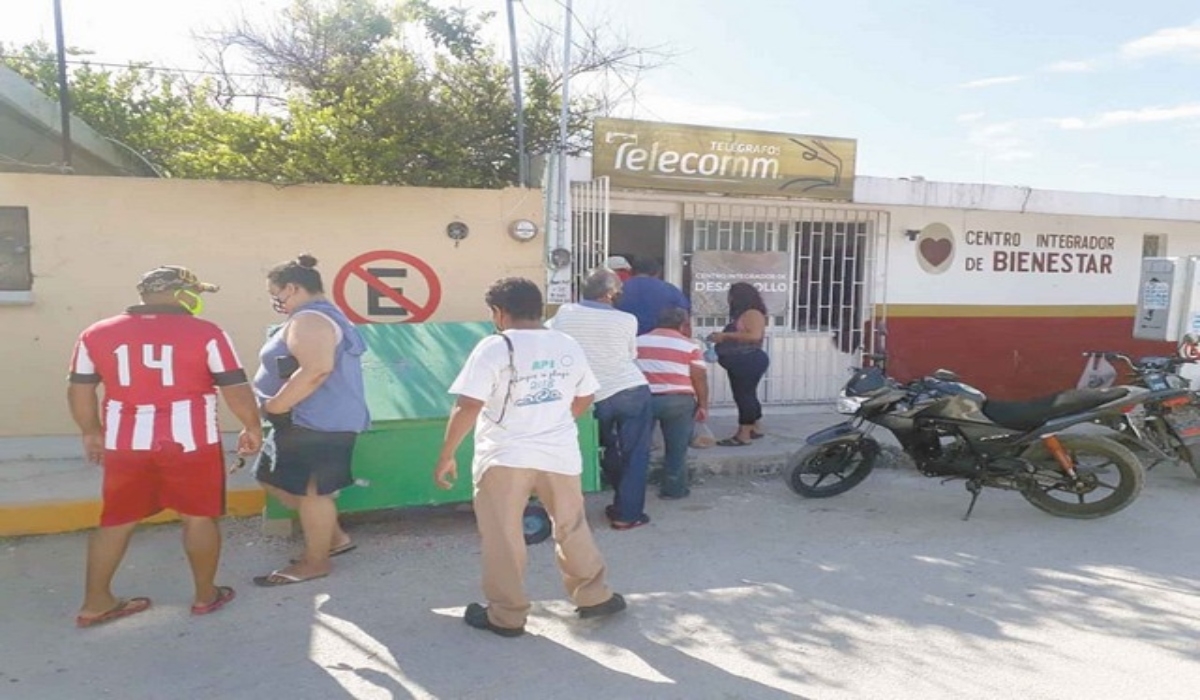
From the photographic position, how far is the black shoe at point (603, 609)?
140 inches

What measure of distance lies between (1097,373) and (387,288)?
7.70 m

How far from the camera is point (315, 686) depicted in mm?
3020

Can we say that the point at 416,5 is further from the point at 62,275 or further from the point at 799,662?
the point at 799,662

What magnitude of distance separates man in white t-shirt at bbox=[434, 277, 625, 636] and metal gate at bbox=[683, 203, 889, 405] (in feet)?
15.1

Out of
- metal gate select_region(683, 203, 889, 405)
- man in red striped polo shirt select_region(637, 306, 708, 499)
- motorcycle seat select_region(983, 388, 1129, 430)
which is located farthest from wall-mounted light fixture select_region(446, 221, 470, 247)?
motorcycle seat select_region(983, 388, 1129, 430)

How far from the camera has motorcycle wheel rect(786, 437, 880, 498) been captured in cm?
546

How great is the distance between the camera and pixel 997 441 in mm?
5152

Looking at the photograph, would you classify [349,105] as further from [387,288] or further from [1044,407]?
[1044,407]

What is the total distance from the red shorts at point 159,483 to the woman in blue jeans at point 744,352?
403 centimetres

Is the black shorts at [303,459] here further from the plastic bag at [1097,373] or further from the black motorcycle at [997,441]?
the plastic bag at [1097,373]

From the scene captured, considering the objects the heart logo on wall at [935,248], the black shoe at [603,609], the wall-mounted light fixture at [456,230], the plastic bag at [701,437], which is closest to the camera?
the black shoe at [603,609]

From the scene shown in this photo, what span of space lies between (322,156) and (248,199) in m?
0.64

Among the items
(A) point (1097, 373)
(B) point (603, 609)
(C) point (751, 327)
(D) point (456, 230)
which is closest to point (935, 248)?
(A) point (1097, 373)

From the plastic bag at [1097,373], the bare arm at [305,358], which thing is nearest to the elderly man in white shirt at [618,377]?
the bare arm at [305,358]
